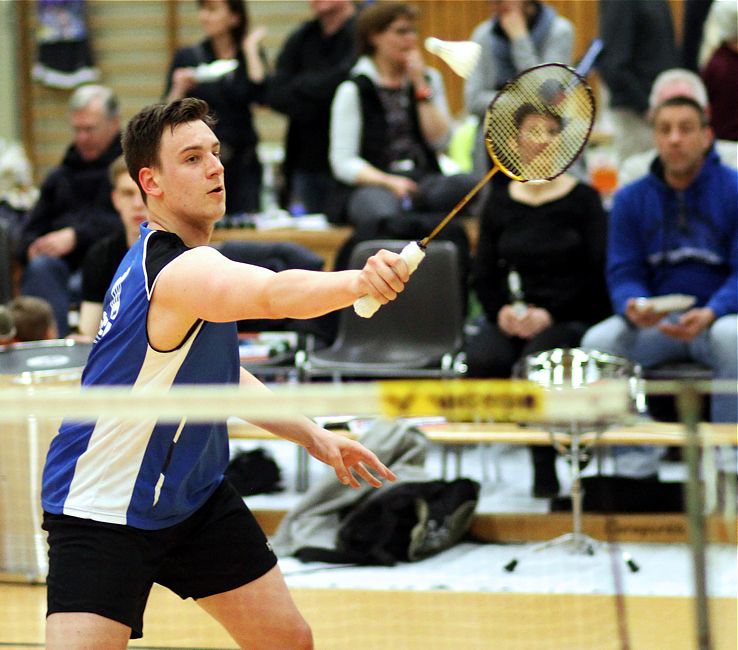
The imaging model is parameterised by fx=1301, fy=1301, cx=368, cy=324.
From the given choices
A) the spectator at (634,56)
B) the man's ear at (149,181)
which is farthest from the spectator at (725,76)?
the man's ear at (149,181)

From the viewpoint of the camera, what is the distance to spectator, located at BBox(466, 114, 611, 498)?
20.5 ft

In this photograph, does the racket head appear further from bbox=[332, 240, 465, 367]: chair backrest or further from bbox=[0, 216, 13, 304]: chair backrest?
bbox=[0, 216, 13, 304]: chair backrest

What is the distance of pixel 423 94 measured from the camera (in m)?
7.29

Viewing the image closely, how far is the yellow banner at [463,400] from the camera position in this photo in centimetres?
238

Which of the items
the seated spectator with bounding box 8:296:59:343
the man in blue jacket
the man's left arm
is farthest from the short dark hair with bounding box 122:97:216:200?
the man in blue jacket

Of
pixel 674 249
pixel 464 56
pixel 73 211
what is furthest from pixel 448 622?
pixel 73 211

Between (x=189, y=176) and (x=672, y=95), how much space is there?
4151 mm

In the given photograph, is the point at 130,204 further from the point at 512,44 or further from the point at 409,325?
the point at 512,44

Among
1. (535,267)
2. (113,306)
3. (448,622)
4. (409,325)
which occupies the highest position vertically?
(113,306)

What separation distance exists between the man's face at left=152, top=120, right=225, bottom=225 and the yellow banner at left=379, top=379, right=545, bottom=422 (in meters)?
0.76

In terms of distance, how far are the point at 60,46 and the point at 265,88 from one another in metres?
5.37

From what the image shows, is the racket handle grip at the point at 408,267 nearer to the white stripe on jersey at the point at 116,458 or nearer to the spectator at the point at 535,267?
the white stripe on jersey at the point at 116,458

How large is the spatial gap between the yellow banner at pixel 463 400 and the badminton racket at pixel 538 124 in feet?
3.02

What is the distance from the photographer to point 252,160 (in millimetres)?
8156
